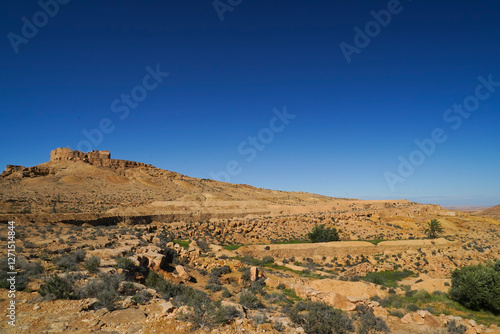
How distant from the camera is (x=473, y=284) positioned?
1292cm

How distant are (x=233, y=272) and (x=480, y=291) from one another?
13254 millimetres

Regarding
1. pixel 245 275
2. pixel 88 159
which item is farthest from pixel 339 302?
pixel 88 159

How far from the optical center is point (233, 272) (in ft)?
57.4

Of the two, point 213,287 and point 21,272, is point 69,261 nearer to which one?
point 21,272

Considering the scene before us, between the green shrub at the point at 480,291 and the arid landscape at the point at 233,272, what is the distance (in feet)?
0.77

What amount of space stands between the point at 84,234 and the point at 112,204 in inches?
1091

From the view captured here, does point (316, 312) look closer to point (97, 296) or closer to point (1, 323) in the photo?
point (97, 296)

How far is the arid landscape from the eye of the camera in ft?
24.8

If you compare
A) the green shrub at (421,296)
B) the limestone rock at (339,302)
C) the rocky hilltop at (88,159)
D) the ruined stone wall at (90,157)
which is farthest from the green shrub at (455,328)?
the ruined stone wall at (90,157)

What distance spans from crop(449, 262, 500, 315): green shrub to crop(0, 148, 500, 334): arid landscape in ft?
0.77

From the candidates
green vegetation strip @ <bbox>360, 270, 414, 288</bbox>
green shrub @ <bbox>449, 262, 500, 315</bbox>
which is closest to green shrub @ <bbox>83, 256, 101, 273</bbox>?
green vegetation strip @ <bbox>360, 270, 414, 288</bbox>

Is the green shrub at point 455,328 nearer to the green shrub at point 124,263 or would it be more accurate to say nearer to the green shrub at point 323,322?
the green shrub at point 323,322

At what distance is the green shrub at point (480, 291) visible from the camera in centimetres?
1237

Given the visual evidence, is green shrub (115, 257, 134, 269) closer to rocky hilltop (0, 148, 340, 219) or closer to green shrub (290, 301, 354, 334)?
green shrub (290, 301, 354, 334)
